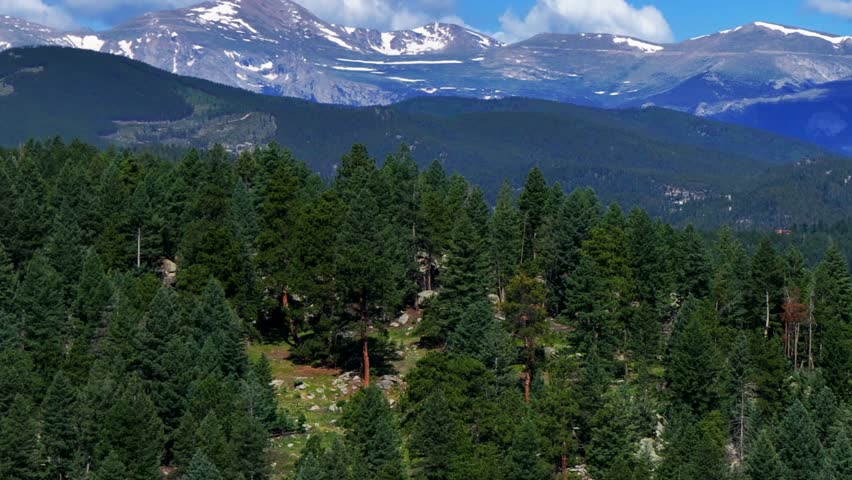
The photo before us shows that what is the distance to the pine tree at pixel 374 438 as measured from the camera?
72.5m

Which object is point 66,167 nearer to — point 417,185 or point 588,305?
point 417,185

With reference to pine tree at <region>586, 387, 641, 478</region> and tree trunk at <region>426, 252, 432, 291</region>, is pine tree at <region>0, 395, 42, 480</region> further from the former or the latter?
tree trunk at <region>426, 252, 432, 291</region>

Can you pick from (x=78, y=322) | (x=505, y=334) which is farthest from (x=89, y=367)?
(x=505, y=334)

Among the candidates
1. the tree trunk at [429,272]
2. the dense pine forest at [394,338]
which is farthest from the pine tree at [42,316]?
the tree trunk at [429,272]

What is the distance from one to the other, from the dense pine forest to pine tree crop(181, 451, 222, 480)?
0.54 feet

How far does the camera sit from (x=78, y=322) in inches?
3595

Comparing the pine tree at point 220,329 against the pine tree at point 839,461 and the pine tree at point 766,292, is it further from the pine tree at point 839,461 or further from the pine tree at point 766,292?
the pine tree at point 766,292

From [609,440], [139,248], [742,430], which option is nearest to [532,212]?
[742,430]

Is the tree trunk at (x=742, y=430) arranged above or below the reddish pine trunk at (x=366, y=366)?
below

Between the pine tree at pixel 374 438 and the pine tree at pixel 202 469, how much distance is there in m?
8.86

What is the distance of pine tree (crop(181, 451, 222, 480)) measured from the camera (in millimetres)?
68812

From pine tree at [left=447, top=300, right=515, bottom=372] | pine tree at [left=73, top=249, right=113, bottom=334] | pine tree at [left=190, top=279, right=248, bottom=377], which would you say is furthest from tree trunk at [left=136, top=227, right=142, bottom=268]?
pine tree at [left=447, top=300, right=515, bottom=372]

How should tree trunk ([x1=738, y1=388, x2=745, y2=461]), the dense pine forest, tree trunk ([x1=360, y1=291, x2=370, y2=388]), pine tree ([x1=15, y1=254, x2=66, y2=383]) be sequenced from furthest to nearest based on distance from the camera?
tree trunk ([x1=360, y1=291, x2=370, y2=388]), tree trunk ([x1=738, y1=388, x2=745, y2=461]), pine tree ([x1=15, y1=254, x2=66, y2=383]), the dense pine forest

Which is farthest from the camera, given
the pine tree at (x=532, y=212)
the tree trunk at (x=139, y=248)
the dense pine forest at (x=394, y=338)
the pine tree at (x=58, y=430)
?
the pine tree at (x=532, y=212)
